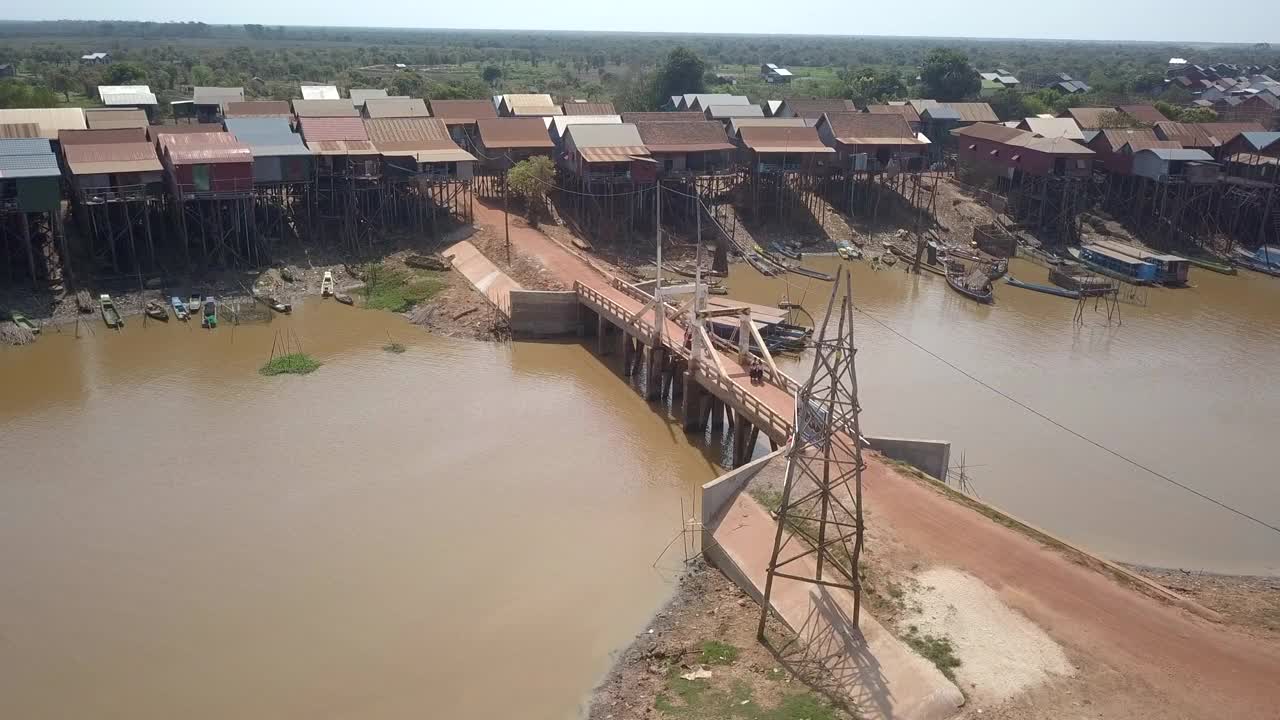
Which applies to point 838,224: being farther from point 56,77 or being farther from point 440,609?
point 56,77

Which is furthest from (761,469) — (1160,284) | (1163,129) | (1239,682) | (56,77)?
(56,77)

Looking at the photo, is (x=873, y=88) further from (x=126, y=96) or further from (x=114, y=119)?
(x=114, y=119)

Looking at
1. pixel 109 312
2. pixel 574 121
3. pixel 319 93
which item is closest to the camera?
pixel 109 312

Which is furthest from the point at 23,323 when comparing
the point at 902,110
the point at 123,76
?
the point at 902,110

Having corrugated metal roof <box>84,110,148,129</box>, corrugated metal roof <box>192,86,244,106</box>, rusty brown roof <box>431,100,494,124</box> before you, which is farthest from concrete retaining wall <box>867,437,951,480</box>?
corrugated metal roof <box>192,86,244,106</box>

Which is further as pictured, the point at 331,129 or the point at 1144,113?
the point at 1144,113

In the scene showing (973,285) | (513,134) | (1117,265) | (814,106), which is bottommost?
(973,285)
